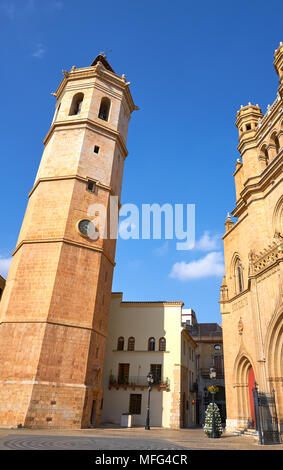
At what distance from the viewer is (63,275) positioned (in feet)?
64.7

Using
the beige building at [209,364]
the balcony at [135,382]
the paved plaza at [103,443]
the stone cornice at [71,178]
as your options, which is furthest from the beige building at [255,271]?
the beige building at [209,364]

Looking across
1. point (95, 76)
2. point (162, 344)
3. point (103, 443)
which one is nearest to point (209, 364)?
point (162, 344)

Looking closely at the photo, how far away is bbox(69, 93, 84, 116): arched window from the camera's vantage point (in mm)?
26969

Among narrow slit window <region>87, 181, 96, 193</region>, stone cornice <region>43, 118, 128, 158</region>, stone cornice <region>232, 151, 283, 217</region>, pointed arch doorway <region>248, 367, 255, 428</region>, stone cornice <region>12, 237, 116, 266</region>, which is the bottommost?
pointed arch doorway <region>248, 367, 255, 428</region>

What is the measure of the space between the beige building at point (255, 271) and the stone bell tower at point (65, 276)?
858cm

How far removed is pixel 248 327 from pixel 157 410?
1130 centimetres

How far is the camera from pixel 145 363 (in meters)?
26.1

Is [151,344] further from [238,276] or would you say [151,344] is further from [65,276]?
[65,276]

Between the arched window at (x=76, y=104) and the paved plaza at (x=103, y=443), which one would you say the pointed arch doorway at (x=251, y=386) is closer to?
the paved plaza at (x=103, y=443)

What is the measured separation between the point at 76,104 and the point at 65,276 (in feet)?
52.8

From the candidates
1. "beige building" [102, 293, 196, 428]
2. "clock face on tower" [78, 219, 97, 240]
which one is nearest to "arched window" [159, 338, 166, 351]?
"beige building" [102, 293, 196, 428]

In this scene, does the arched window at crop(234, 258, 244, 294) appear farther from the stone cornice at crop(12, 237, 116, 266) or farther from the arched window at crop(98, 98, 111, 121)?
the arched window at crop(98, 98, 111, 121)

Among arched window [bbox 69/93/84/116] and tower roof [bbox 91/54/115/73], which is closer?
arched window [bbox 69/93/84/116]

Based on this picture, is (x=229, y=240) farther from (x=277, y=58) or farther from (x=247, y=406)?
(x=277, y=58)
